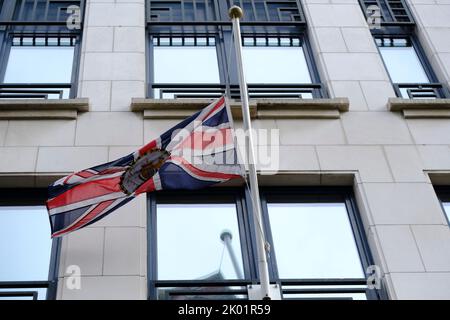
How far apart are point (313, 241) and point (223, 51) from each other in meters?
5.13

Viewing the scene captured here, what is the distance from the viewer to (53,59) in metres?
13.4

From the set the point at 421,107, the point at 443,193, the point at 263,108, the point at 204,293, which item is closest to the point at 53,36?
the point at 263,108

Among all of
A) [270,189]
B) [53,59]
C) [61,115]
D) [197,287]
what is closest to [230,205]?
[270,189]

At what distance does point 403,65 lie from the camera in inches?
540

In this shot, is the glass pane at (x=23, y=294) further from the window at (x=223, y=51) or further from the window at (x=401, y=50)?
the window at (x=401, y=50)

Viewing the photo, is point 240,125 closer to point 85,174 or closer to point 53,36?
point 85,174

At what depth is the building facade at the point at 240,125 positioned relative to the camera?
9.44m

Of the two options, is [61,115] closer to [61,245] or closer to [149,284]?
[61,245]

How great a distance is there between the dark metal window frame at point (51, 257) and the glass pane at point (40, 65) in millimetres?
2480

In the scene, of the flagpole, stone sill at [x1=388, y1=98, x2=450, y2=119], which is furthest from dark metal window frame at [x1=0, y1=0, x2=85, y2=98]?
stone sill at [x1=388, y1=98, x2=450, y2=119]

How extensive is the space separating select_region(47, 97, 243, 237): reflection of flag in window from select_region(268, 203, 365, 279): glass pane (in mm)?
1544

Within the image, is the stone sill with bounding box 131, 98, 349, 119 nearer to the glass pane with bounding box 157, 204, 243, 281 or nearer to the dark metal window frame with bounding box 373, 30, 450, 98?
the dark metal window frame with bounding box 373, 30, 450, 98
